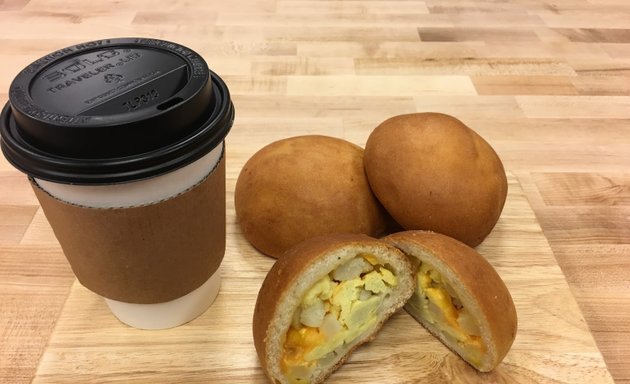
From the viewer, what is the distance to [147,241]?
2.89ft

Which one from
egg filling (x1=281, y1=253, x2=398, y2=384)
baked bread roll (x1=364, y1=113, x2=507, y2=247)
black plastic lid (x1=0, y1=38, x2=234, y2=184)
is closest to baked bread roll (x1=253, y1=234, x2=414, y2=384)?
egg filling (x1=281, y1=253, x2=398, y2=384)

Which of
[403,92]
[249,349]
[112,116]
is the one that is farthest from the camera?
[403,92]

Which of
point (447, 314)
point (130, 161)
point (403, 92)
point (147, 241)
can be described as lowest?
point (403, 92)

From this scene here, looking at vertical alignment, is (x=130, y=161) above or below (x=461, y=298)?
above

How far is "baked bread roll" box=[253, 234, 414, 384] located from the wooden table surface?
222 millimetres

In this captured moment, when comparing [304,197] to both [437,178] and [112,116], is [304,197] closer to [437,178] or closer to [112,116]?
[437,178]

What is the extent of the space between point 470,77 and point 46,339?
1635 mm

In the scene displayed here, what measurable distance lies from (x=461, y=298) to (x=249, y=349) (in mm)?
399

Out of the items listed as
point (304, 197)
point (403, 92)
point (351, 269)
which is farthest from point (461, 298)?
point (403, 92)

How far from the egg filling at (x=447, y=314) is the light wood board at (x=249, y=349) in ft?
0.11

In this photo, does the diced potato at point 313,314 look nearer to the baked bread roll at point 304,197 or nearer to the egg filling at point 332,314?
the egg filling at point 332,314

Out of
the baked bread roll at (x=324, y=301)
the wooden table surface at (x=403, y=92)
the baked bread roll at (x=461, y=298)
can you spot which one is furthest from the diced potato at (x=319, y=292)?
the wooden table surface at (x=403, y=92)

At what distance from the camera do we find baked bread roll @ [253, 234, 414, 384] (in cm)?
87

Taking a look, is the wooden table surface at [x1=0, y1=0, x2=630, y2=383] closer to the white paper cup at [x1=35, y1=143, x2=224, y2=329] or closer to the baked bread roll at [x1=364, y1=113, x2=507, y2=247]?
the white paper cup at [x1=35, y1=143, x2=224, y2=329]
